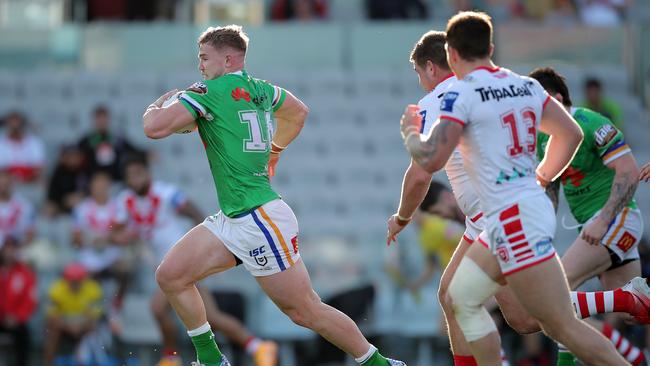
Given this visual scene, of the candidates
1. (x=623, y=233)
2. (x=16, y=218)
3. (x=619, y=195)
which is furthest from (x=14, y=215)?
(x=619, y=195)

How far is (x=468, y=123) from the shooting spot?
659cm

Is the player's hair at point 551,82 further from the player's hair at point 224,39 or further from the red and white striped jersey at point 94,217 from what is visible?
the red and white striped jersey at point 94,217

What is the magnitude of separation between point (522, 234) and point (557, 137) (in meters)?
0.74

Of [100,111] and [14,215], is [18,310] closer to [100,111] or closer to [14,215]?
[14,215]

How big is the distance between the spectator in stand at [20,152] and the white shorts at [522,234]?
35.9ft

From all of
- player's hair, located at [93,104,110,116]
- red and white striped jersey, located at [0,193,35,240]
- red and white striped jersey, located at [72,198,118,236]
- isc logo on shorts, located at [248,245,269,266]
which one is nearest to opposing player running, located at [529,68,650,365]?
isc logo on shorts, located at [248,245,269,266]

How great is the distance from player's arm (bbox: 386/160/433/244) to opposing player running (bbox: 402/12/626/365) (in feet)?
2.15

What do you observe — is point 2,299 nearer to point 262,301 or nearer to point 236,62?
point 262,301

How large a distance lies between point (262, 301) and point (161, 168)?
10.7ft

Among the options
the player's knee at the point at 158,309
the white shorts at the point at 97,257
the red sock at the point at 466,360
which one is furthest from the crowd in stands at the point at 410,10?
the red sock at the point at 466,360

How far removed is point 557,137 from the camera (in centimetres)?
Result: 696

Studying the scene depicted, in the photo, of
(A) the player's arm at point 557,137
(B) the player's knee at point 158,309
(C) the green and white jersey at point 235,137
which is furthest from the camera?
(B) the player's knee at point 158,309

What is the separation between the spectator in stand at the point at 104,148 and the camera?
15.7 metres

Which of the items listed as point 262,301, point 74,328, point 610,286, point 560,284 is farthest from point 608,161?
point 74,328
